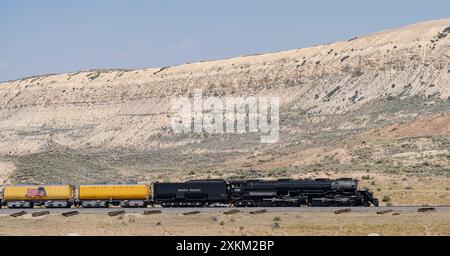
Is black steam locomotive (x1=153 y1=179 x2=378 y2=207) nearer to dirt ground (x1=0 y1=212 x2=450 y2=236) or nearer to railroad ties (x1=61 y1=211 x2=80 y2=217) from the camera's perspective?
dirt ground (x1=0 y1=212 x2=450 y2=236)

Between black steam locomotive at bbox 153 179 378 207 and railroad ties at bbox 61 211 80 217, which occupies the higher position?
black steam locomotive at bbox 153 179 378 207

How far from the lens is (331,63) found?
148625 millimetres

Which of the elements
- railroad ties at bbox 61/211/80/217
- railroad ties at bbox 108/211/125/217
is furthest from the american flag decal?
railroad ties at bbox 108/211/125/217

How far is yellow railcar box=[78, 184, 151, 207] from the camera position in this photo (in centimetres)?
6228

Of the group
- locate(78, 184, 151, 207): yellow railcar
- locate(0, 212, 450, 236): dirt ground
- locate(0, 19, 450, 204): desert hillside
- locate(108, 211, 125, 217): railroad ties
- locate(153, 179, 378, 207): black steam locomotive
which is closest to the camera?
locate(0, 212, 450, 236): dirt ground

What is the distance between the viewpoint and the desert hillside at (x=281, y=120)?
96625 mm

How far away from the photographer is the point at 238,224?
45.1 metres

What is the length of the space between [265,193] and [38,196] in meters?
20.2

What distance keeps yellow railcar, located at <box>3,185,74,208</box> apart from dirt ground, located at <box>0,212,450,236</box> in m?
10.8

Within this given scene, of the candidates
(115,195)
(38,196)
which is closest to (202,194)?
(115,195)

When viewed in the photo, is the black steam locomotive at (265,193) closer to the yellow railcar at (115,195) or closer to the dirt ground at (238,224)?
the yellow railcar at (115,195)

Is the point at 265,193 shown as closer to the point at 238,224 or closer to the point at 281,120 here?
the point at 238,224
